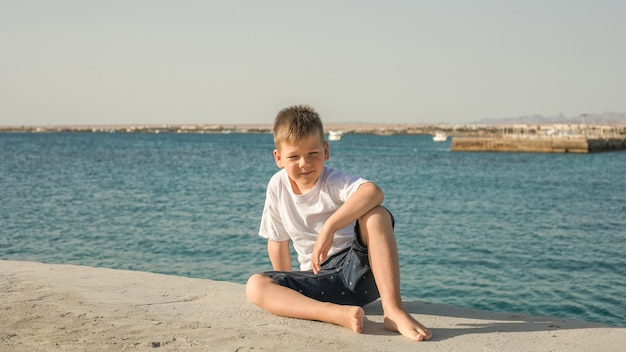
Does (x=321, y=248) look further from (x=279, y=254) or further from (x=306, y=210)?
(x=279, y=254)

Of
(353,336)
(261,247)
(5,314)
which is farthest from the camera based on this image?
(261,247)

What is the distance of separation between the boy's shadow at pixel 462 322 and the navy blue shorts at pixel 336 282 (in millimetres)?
190

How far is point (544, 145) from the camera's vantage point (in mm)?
63656

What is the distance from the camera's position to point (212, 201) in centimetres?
2223

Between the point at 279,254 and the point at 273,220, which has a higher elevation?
the point at 273,220

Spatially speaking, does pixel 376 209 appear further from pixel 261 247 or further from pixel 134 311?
pixel 261 247

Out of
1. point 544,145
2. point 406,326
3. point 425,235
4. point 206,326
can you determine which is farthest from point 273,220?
point 544,145

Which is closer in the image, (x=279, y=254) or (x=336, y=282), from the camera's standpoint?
(x=336, y=282)

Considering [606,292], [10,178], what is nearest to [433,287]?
[606,292]

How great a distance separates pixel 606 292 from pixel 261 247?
19.9 feet

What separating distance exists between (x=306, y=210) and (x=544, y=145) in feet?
207

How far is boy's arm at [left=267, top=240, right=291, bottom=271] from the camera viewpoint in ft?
15.7

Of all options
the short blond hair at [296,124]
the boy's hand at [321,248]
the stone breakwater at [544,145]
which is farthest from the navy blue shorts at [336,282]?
the stone breakwater at [544,145]

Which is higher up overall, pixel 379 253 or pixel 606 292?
pixel 379 253
